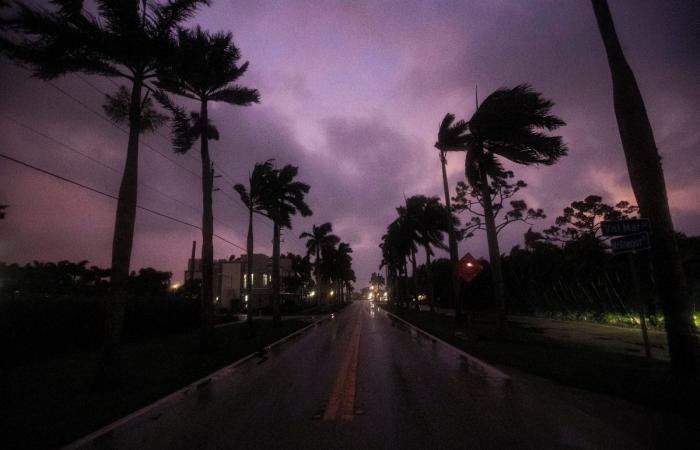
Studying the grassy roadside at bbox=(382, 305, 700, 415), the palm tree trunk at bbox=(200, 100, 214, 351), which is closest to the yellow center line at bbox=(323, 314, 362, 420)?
the grassy roadside at bbox=(382, 305, 700, 415)

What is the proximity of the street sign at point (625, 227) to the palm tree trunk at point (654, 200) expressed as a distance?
37cm

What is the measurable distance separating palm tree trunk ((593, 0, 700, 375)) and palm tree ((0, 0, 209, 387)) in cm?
1145

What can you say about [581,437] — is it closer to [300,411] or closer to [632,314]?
[300,411]

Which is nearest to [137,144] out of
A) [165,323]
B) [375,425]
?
[375,425]

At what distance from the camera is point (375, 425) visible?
17.8ft

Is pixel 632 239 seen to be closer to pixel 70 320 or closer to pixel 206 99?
pixel 206 99

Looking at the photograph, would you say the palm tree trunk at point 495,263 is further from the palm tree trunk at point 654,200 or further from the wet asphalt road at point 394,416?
the palm tree trunk at point 654,200

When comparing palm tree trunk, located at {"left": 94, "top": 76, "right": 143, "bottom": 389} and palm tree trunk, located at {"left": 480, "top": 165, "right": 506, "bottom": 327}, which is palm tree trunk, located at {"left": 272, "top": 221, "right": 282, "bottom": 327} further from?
palm tree trunk, located at {"left": 94, "top": 76, "right": 143, "bottom": 389}

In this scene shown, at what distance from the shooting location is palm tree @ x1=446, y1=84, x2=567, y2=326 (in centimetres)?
1767

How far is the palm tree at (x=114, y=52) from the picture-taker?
31.7 ft

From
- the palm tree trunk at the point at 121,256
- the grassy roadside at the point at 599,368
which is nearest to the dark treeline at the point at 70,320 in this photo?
the palm tree trunk at the point at 121,256

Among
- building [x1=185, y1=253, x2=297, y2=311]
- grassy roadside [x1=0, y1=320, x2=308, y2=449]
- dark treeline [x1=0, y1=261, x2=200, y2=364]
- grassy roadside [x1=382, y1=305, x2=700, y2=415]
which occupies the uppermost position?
building [x1=185, y1=253, x2=297, y2=311]

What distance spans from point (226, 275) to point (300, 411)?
7120cm

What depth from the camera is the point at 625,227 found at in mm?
7840
